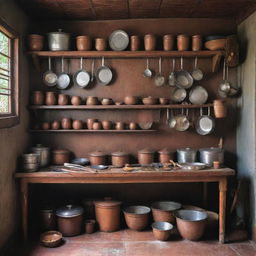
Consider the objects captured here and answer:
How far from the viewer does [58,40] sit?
162 inches

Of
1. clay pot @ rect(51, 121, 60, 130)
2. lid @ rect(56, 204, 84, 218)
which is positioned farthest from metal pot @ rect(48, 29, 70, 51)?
lid @ rect(56, 204, 84, 218)

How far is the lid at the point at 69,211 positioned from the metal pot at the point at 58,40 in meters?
1.99

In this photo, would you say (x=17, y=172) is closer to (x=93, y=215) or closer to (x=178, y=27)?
(x=93, y=215)

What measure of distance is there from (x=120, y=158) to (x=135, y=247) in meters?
1.10

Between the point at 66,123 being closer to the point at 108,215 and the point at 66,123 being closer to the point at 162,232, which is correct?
the point at 108,215

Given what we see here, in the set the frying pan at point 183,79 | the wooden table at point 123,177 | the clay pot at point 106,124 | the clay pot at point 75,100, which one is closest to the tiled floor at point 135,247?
the wooden table at point 123,177

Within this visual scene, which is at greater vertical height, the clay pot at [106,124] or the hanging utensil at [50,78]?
the hanging utensil at [50,78]

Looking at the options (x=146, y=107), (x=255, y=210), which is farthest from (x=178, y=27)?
(x=255, y=210)

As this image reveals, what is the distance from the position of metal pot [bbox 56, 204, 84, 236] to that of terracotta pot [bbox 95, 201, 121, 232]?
0.23 metres

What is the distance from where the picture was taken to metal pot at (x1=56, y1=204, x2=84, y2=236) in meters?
3.80

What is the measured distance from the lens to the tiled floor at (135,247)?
3.39 m

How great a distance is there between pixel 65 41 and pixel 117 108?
1081 mm

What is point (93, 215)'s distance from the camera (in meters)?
4.21

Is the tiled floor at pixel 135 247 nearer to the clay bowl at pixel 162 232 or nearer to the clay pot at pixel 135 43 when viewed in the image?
the clay bowl at pixel 162 232
